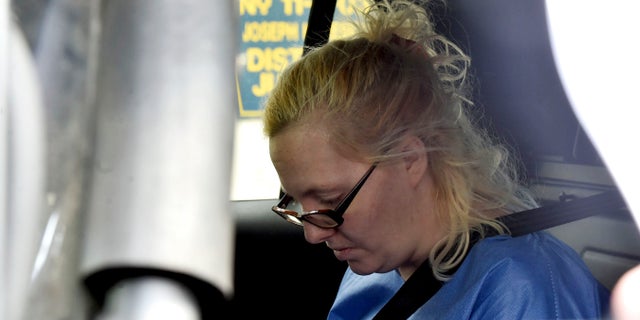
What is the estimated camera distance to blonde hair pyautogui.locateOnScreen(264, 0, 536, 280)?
1.42 metres

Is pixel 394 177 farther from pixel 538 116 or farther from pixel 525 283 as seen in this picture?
pixel 538 116

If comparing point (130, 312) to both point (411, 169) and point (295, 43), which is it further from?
point (295, 43)

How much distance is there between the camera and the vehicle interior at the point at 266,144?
0.39 meters

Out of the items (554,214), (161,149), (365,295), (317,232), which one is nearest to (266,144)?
(317,232)

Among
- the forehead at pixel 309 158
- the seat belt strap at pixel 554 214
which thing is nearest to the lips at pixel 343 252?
the forehead at pixel 309 158

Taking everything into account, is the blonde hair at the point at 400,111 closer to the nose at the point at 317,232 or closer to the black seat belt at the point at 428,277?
the black seat belt at the point at 428,277

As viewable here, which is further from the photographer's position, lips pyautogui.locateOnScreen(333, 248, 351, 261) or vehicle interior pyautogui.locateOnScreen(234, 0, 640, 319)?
vehicle interior pyautogui.locateOnScreen(234, 0, 640, 319)

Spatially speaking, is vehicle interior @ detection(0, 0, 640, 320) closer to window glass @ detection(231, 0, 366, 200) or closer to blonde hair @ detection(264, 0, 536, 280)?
Answer: window glass @ detection(231, 0, 366, 200)

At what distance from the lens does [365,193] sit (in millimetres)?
1434

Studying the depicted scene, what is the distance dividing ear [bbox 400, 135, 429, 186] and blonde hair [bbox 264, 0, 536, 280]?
1 cm

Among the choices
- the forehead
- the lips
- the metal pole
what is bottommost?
the lips

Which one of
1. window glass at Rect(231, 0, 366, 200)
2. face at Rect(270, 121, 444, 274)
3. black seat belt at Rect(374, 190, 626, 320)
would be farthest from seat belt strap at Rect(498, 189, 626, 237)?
window glass at Rect(231, 0, 366, 200)

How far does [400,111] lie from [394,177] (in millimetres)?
100

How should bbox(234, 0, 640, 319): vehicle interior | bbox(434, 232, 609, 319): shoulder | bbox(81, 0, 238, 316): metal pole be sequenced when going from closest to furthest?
bbox(81, 0, 238, 316): metal pole → bbox(434, 232, 609, 319): shoulder → bbox(234, 0, 640, 319): vehicle interior
